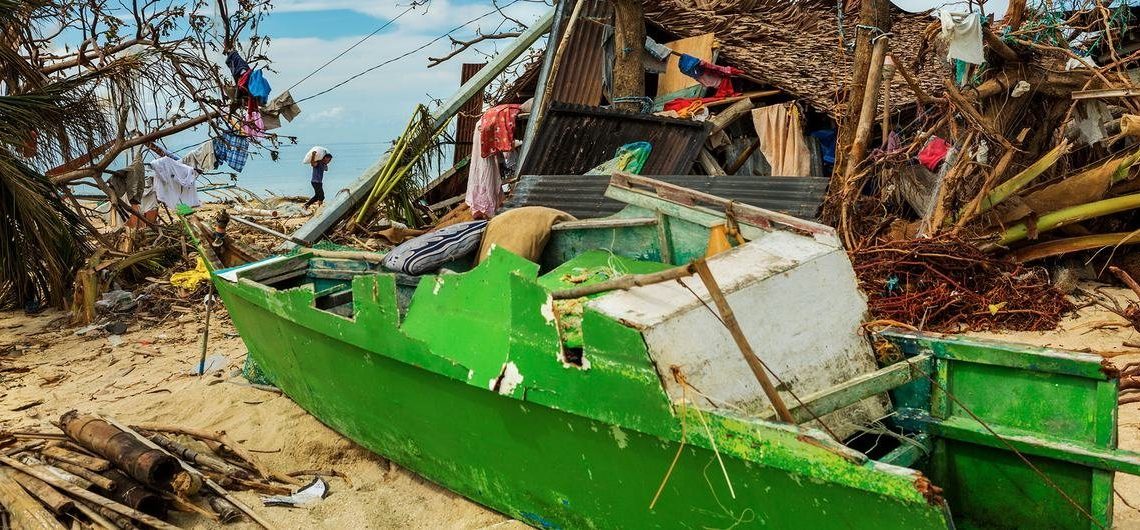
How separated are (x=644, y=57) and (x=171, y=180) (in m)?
6.26

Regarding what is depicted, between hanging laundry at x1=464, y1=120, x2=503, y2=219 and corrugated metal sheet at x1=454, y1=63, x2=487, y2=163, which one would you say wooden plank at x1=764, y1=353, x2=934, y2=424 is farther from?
corrugated metal sheet at x1=454, y1=63, x2=487, y2=163

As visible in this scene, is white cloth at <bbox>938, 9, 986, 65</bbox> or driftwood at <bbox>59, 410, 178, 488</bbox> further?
white cloth at <bbox>938, 9, 986, 65</bbox>

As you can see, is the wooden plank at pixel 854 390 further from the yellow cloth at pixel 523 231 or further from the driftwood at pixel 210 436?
the driftwood at pixel 210 436

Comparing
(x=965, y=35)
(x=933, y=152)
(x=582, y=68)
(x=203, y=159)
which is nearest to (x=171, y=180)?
(x=203, y=159)

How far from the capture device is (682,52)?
11250 millimetres

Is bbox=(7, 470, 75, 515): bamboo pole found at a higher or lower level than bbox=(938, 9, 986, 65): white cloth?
lower

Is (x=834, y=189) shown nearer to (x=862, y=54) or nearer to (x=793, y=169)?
(x=862, y=54)

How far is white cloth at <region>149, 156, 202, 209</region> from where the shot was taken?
1128cm

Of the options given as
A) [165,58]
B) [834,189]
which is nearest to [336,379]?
[834,189]

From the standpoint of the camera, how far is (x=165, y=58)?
36.2ft

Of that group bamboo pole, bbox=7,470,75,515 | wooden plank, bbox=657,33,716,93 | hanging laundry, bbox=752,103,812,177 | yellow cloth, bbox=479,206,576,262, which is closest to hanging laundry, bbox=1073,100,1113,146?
hanging laundry, bbox=752,103,812,177

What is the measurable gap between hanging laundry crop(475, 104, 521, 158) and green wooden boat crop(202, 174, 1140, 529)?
5625 millimetres

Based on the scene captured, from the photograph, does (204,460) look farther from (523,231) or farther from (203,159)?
(203,159)

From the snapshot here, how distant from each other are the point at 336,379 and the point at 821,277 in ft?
9.35
